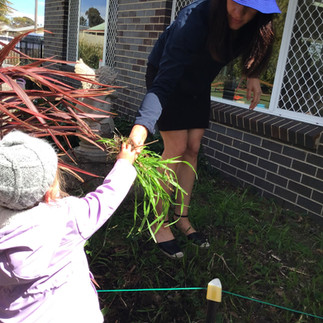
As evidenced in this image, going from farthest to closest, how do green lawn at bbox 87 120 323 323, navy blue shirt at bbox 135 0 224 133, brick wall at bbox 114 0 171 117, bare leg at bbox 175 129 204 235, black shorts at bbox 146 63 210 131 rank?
brick wall at bbox 114 0 171 117, bare leg at bbox 175 129 204 235, black shorts at bbox 146 63 210 131, green lawn at bbox 87 120 323 323, navy blue shirt at bbox 135 0 224 133

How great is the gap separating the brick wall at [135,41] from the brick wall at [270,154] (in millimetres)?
1524

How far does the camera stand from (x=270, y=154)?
383 centimetres

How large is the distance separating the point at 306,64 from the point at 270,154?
92 centimetres

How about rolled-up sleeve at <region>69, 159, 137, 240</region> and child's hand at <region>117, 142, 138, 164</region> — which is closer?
rolled-up sleeve at <region>69, 159, 137, 240</region>

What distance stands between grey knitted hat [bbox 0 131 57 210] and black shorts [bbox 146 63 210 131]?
1.34m

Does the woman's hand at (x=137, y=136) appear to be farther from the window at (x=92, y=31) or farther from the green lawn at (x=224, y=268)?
the window at (x=92, y=31)

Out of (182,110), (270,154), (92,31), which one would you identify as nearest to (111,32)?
(92,31)

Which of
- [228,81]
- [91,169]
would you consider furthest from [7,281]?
[228,81]

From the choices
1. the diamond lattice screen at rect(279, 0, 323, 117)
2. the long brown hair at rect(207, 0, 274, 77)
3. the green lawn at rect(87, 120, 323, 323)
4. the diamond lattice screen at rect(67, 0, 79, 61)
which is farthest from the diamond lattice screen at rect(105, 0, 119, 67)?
the long brown hair at rect(207, 0, 274, 77)

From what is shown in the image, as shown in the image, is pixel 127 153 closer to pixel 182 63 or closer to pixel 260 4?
pixel 182 63

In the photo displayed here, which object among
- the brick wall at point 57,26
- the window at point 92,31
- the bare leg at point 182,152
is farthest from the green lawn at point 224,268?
the brick wall at point 57,26

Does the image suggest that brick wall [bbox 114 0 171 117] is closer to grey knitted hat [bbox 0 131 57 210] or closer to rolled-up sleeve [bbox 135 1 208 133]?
rolled-up sleeve [bbox 135 1 208 133]

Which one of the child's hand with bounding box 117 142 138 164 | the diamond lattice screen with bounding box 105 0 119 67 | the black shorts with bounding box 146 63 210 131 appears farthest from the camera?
the diamond lattice screen with bounding box 105 0 119 67

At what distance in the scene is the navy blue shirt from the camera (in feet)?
6.10
